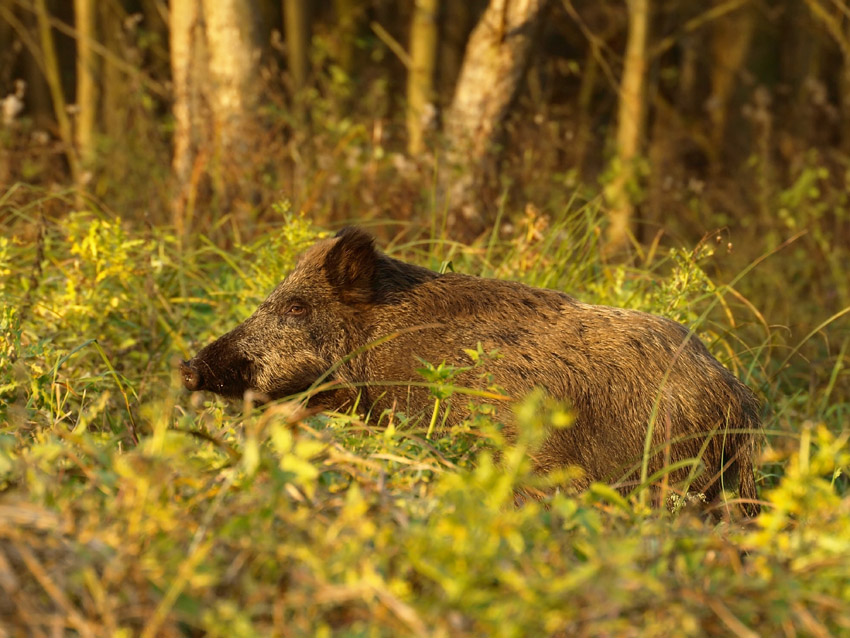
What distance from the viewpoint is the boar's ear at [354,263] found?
14.6 ft

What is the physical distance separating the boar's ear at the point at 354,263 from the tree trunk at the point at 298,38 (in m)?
7.42

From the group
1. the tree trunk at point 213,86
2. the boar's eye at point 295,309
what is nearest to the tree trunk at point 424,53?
the tree trunk at point 213,86

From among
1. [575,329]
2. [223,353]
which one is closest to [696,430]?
[575,329]

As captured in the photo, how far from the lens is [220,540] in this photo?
224 cm

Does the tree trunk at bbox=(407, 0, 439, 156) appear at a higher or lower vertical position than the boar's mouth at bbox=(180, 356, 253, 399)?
higher

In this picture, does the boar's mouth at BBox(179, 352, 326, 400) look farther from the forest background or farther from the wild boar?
the forest background

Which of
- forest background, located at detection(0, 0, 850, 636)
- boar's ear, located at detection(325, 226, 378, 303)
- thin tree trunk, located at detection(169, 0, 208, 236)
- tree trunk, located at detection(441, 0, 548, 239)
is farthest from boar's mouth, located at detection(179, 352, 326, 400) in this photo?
thin tree trunk, located at detection(169, 0, 208, 236)

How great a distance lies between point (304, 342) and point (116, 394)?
105cm

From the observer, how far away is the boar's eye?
457cm

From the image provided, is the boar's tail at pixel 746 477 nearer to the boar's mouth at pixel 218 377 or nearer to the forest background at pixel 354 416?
the forest background at pixel 354 416

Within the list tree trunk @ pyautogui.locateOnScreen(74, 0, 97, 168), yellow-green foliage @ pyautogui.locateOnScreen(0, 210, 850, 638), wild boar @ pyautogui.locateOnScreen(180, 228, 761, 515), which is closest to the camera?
yellow-green foliage @ pyautogui.locateOnScreen(0, 210, 850, 638)

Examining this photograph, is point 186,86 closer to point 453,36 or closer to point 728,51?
point 728,51

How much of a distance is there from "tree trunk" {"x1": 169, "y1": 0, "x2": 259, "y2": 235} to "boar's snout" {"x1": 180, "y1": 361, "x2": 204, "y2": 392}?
3276 millimetres

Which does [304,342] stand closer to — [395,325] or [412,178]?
[395,325]
